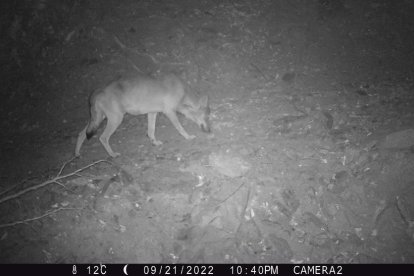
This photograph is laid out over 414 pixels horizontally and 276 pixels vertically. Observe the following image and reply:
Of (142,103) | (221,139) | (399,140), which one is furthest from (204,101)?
(399,140)

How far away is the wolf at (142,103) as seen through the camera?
7.01 meters

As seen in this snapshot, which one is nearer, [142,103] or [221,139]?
[142,103]

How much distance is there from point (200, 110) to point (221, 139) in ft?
3.12

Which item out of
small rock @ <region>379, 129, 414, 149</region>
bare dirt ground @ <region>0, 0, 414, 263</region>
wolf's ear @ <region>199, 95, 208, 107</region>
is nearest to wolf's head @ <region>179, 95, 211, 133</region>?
wolf's ear @ <region>199, 95, 208, 107</region>

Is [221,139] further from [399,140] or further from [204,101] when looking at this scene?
[399,140]

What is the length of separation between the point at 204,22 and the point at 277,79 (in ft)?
11.2

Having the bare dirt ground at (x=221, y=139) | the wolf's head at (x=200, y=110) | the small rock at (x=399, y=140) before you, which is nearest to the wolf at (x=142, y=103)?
the wolf's head at (x=200, y=110)

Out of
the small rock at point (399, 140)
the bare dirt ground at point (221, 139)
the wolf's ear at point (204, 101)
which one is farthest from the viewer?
the wolf's ear at point (204, 101)

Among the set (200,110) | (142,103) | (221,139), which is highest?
(142,103)

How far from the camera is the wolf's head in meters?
7.70

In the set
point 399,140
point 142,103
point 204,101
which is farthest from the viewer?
point 204,101

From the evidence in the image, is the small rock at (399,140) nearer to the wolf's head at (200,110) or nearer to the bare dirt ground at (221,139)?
the bare dirt ground at (221,139)

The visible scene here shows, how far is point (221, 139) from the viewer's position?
754 centimetres

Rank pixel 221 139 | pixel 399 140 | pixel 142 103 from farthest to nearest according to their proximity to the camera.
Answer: pixel 221 139 < pixel 142 103 < pixel 399 140
